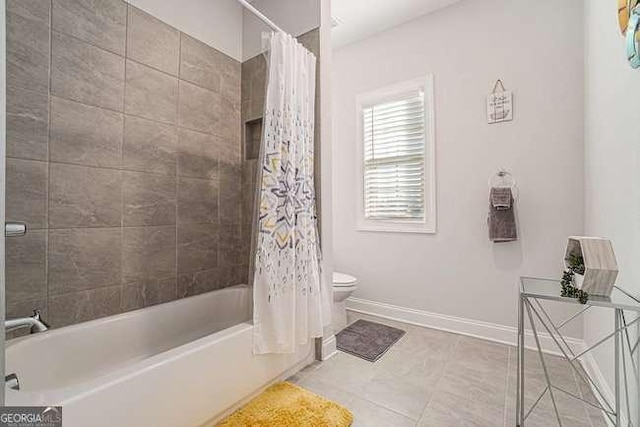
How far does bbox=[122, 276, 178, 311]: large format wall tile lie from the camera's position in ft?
5.75

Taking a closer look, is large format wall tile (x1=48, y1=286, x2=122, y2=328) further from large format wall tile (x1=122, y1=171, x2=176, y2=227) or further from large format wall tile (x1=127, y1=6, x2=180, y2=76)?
large format wall tile (x1=127, y1=6, x2=180, y2=76)

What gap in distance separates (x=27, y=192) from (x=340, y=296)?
202 centimetres

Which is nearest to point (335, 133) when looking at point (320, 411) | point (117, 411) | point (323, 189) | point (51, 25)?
point (323, 189)

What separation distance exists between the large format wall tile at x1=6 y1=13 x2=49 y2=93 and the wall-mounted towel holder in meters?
2.79

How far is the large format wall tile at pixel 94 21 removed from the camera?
1482 millimetres

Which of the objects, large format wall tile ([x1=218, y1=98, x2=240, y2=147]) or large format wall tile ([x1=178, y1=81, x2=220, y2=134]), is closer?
large format wall tile ([x1=178, y1=81, x2=220, y2=134])

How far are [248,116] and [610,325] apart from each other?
259cm

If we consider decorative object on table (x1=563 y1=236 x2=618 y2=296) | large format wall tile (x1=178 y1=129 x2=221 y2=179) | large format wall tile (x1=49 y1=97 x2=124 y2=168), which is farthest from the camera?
large format wall tile (x1=178 y1=129 x2=221 y2=179)

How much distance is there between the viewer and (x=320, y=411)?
1.37 meters

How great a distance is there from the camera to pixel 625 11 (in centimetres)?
112

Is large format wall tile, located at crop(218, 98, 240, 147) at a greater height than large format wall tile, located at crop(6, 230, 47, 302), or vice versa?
large format wall tile, located at crop(218, 98, 240, 147)

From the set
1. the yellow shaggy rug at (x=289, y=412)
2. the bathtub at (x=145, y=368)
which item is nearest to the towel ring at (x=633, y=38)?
the yellow shaggy rug at (x=289, y=412)

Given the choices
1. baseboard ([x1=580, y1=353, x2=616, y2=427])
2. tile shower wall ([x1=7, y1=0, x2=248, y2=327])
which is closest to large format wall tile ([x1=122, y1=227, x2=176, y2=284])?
tile shower wall ([x1=7, y1=0, x2=248, y2=327])

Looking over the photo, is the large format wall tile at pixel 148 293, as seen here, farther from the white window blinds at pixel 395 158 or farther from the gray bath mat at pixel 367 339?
the white window blinds at pixel 395 158
